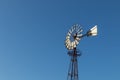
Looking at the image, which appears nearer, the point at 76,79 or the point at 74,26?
the point at 76,79

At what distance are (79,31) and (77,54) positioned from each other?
5591 mm

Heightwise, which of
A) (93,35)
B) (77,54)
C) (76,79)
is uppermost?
(93,35)

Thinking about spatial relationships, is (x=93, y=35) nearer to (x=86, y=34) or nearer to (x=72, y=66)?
(x=86, y=34)

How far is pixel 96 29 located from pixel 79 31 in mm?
3373

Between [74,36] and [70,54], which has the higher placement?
[74,36]

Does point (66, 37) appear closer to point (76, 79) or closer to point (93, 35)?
point (93, 35)

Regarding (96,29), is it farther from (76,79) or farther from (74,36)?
(76,79)

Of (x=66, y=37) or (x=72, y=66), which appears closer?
(x=72, y=66)

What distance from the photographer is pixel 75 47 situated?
174 feet

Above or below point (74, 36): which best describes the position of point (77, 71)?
below

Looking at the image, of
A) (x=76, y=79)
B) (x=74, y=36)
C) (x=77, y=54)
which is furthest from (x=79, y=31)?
(x=76, y=79)

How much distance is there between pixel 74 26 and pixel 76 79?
427 inches

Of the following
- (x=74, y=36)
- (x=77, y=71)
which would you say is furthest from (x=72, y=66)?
(x=74, y=36)

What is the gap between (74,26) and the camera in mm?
56812
